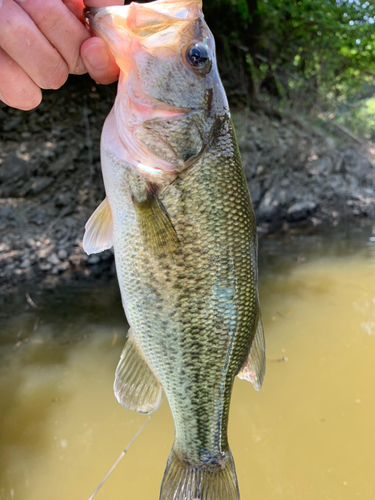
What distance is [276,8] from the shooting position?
7.71 meters

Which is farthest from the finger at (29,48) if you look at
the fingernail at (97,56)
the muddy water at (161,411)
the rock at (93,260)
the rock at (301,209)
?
the rock at (301,209)

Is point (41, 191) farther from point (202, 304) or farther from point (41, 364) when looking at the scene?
point (202, 304)

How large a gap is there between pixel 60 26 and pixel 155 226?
68 centimetres

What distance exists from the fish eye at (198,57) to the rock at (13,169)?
5314mm

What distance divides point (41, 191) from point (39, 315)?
8.81 ft

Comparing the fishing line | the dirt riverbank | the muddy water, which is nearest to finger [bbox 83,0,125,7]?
the fishing line

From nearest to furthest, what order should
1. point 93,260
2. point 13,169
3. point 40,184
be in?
point 93,260 < point 13,169 < point 40,184

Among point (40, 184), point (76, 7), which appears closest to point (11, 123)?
point (40, 184)

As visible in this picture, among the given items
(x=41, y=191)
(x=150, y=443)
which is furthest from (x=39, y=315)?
(x=41, y=191)

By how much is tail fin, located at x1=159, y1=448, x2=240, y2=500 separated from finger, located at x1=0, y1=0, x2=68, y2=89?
1.54 m

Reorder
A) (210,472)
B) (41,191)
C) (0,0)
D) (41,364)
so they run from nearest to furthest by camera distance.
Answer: (0,0) → (210,472) → (41,364) → (41,191)

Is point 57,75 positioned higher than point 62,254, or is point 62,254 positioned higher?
point 57,75

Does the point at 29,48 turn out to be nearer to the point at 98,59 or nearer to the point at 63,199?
the point at 98,59

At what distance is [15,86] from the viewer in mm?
1142
